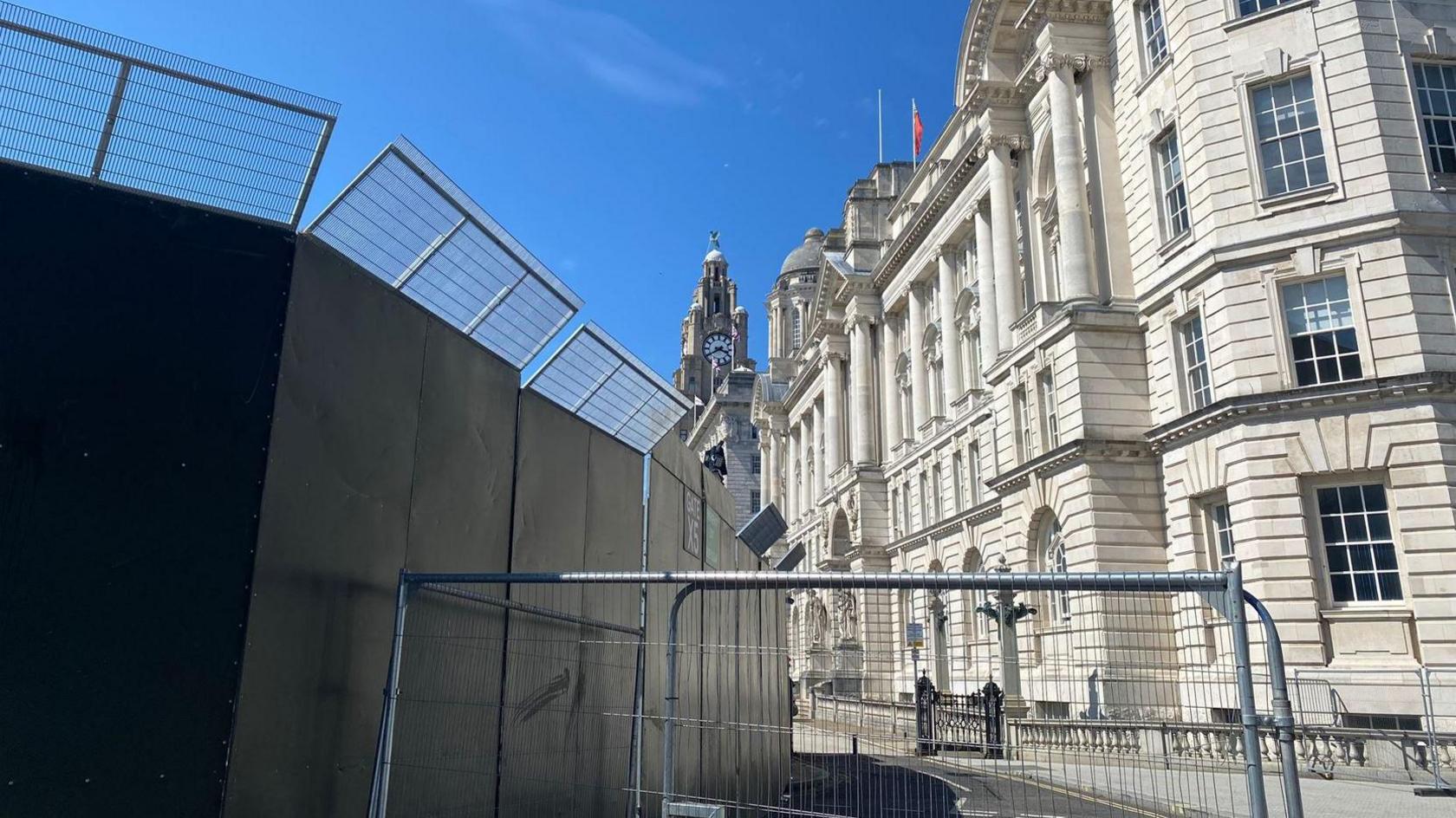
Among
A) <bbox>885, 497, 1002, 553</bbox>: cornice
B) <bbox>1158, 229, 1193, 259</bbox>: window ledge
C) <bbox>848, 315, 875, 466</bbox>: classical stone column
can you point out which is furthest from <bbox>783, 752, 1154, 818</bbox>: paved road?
<bbox>848, 315, 875, 466</bbox>: classical stone column

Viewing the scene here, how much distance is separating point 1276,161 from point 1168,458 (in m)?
7.94

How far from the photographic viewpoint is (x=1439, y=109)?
75.5 ft

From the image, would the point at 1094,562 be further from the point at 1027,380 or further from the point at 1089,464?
the point at 1027,380

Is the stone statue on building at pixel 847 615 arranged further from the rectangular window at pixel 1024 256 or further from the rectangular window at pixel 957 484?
the rectangular window at pixel 1024 256

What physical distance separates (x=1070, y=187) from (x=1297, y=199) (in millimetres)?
8350

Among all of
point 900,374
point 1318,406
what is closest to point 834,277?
point 900,374

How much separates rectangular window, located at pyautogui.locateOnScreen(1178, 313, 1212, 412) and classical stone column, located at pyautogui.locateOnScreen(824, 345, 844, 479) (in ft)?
127

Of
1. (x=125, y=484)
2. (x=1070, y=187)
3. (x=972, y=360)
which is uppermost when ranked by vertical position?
(x=1070, y=187)

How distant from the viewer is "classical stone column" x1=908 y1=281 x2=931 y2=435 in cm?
5125

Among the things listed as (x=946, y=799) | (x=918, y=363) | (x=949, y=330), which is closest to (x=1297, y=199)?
(x=946, y=799)

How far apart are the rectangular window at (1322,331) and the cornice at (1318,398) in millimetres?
694

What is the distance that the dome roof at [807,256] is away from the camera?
9638 centimetres

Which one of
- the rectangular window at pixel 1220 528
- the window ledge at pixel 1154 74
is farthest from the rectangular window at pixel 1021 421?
the window ledge at pixel 1154 74

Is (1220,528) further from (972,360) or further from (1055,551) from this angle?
(972,360)
